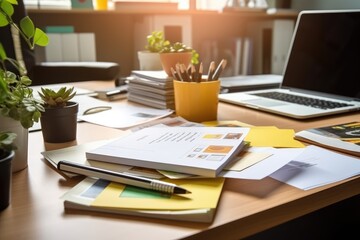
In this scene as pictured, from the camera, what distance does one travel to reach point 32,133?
32.6 inches

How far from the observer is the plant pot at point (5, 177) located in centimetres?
47

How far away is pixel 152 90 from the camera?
1.08 meters

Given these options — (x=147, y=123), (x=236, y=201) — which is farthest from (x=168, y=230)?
(x=147, y=123)

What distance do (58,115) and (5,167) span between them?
11.0 inches

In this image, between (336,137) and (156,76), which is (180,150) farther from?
(156,76)

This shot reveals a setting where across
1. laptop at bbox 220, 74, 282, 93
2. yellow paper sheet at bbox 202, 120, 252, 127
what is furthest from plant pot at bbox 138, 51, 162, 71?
yellow paper sheet at bbox 202, 120, 252, 127

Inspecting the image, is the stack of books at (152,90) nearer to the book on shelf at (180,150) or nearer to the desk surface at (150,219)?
the book on shelf at (180,150)

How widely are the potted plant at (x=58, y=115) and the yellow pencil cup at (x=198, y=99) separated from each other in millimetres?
253

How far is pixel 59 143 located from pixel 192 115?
304 millimetres

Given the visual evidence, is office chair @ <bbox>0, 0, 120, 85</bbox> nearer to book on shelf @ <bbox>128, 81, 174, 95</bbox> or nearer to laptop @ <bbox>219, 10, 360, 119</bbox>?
book on shelf @ <bbox>128, 81, 174, 95</bbox>

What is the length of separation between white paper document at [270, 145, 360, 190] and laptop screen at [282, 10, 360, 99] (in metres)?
0.46

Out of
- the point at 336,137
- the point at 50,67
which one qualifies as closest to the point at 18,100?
the point at 336,137

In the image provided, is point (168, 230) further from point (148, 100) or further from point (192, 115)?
point (148, 100)

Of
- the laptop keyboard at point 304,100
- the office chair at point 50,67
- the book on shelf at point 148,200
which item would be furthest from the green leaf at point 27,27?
the office chair at point 50,67
